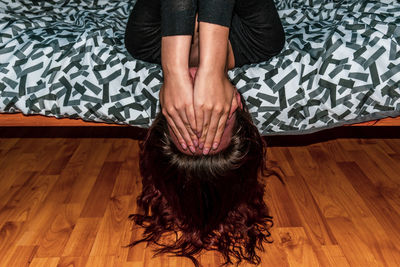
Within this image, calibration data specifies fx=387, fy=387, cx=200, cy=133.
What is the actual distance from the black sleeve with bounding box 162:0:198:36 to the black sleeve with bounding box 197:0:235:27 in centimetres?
3

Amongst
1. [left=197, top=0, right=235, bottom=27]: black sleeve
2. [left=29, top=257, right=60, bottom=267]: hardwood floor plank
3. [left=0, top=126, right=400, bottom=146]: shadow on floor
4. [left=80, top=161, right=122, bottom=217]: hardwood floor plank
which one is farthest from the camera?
[left=0, top=126, right=400, bottom=146]: shadow on floor

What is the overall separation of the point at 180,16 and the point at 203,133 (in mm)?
271

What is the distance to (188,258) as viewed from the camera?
107cm

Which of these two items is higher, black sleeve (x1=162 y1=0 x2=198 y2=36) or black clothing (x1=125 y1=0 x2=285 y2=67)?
black sleeve (x1=162 y1=0 x2=198 y2=36)

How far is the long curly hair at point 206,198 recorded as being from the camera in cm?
95

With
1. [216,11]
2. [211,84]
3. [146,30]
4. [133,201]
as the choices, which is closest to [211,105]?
[211,84]

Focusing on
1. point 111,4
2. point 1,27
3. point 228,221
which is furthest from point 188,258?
point 111,4

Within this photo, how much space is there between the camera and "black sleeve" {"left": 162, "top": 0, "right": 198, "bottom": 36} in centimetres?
87

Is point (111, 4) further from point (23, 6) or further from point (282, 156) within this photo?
point (282, 156)

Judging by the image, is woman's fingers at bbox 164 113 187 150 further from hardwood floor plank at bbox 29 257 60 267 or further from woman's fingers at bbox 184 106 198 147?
hardwood floor plank at bbox 29 257 60 267

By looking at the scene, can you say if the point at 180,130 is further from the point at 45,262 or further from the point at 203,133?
the point at 45,262

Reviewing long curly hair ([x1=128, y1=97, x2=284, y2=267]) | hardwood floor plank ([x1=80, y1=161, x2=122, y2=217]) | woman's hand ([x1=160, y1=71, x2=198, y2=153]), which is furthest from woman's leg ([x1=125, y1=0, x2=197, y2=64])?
hardwood floor plank ([x1=80, y1=161, x2=122, y2=217])

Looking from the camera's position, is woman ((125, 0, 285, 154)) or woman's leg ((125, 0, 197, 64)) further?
woman's leg ((125, 0, 197, 64))

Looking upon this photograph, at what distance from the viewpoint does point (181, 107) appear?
885 millimetres
